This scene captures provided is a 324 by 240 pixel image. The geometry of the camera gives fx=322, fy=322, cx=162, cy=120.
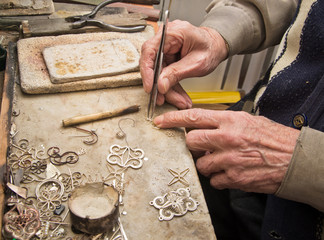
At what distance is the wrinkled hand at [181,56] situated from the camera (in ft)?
4.49

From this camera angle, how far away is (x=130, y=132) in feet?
4.23

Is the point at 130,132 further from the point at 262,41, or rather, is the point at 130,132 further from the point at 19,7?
the point at 19,7

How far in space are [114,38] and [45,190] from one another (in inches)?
36.7

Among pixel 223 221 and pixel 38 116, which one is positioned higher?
pixel 38 116

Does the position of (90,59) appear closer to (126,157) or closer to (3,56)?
(3,56)

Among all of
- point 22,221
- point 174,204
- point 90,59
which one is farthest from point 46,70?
point 174,204

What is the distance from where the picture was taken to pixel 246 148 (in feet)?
3.63

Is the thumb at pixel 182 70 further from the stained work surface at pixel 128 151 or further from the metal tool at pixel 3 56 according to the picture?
the metal tool at pixel 3 56

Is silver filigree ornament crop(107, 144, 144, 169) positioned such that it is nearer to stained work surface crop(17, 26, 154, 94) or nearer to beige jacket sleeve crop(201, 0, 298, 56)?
stained work surface crop(17, 26, 154, 94)

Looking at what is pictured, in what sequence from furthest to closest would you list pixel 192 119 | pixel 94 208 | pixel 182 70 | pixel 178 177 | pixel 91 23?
pixel 91 23, pixel 182 70, pixel 192 119, pixel 178 177, pixel 94 208

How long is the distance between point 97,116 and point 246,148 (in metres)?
0.59

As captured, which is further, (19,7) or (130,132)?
(19,7)

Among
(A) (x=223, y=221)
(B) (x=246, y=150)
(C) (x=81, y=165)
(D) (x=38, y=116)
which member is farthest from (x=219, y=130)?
(D) (x=38, y=116)

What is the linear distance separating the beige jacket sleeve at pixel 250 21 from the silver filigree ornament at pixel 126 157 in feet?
2.41
